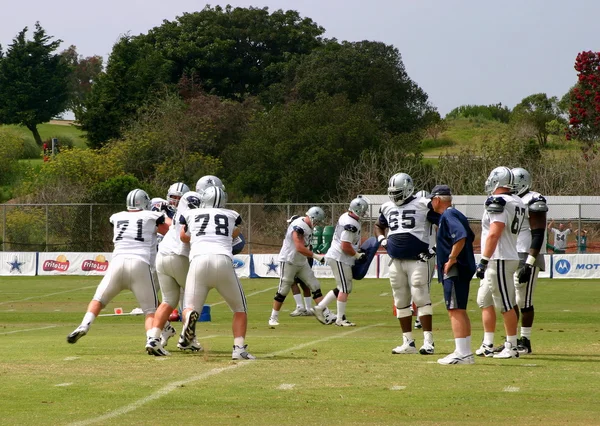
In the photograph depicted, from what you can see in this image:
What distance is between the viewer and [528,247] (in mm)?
13586

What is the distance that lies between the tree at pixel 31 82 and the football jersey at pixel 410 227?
84.5m

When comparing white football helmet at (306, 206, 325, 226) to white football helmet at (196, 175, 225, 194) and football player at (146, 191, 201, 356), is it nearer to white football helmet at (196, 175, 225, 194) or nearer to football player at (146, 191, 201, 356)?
football player at (146, 191, 201, 356)

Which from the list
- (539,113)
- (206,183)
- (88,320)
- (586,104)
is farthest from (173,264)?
(539,113)

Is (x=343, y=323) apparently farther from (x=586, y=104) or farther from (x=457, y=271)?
(x=586, y=104)

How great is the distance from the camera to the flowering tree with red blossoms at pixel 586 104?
62.1 meters

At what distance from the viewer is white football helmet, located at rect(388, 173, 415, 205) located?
1303cm

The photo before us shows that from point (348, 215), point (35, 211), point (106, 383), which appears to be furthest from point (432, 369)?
point (35, 211)

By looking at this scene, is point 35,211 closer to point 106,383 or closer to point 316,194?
point 316,194

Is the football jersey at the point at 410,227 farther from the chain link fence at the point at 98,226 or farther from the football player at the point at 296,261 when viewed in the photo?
the chain link fence at the point at 98,226

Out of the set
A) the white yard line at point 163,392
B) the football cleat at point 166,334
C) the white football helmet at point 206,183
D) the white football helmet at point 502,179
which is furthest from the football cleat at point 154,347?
the white football helmet at point 502,179

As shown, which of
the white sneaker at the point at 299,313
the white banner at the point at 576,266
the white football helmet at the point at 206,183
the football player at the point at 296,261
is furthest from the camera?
the white banner at the point at 576,266

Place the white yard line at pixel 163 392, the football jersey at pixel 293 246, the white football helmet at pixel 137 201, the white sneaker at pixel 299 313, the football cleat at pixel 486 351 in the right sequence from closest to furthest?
the white yard line at pixel 163 392
the football cleat at pixel 486 351
the white football helmet at pixel 137 201
the football jersey at pixel 293 246
the white sneaker at pixel 299 313

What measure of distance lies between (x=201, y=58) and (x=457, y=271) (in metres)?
66.8

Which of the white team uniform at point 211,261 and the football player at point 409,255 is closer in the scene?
the white team uniform at point 211,261
